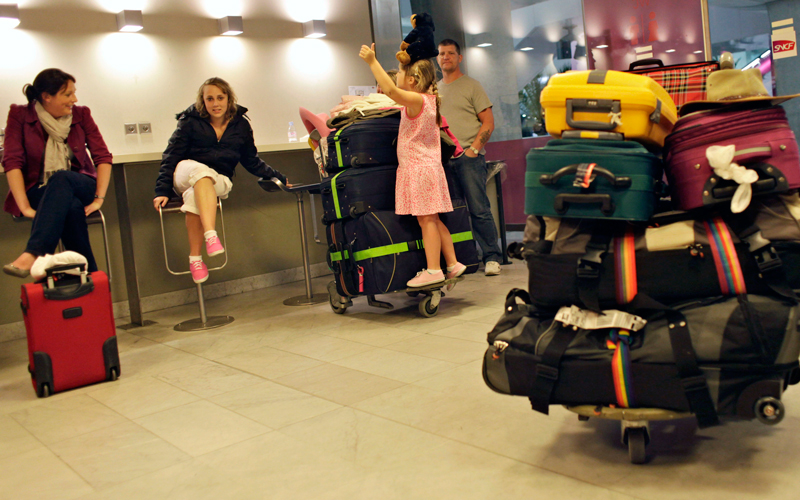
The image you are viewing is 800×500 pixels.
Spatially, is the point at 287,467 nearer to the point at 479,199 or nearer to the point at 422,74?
the point at 422,74

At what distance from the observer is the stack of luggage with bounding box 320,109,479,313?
3490 mm

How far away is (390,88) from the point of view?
3082 millimetres

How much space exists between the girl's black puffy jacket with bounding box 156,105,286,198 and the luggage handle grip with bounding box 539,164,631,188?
2744 millimetres

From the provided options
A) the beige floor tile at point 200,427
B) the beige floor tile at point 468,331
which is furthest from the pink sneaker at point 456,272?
the beige floor tile at point 200,427

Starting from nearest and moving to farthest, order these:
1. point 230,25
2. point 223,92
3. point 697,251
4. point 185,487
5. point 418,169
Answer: point 697,251
point 185,487
point 418,169
point 223,92
point 230,25

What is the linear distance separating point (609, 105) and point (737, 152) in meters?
0.30

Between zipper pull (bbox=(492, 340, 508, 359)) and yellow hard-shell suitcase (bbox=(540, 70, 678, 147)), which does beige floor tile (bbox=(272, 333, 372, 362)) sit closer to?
zipper pull (bbox=(492, 340, 508, 359))

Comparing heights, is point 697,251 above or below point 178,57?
below

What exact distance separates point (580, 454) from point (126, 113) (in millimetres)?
3968

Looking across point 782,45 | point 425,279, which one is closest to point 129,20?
point 425,279

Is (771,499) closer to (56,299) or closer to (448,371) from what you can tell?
(448,371)

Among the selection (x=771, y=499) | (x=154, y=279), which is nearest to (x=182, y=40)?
(x=154, y=279)

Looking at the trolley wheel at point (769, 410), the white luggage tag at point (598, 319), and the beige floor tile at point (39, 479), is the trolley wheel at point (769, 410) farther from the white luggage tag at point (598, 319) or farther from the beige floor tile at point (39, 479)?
the beige floor tile at point (39, 479)

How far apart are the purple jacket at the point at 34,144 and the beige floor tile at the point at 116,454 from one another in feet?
5.53
